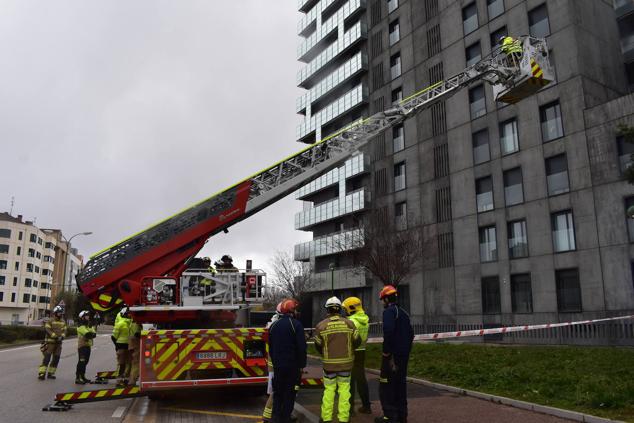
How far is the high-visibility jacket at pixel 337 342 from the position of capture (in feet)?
21.7

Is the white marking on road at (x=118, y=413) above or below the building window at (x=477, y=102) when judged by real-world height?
below

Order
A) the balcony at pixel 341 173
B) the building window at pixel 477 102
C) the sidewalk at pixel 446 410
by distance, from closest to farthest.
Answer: the sidewalk at pixel 446 410, the building window at pixel 477 102, the balcony at pixel 341 173

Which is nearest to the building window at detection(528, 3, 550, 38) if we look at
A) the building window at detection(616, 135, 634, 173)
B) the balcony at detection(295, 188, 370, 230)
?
the building window at detection(616, 135, 634, 173)

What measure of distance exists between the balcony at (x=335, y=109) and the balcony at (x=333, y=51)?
410 centimetres

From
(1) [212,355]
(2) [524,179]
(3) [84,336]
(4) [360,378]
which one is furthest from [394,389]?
(2) [524,179]

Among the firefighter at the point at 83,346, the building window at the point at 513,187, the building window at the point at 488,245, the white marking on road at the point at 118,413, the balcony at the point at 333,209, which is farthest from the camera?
the balcony at the point at 333,209

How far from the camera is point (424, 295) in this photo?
3309cm

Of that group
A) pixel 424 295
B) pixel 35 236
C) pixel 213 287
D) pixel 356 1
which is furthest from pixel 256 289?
pixel 35 236

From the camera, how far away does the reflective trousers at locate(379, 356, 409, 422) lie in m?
6.91

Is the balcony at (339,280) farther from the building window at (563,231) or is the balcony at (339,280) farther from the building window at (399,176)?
the building window at (563,231)

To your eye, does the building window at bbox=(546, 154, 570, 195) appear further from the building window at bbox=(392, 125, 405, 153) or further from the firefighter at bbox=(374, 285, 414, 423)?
the firefighter at bbox=(374, 285, 414, 423)

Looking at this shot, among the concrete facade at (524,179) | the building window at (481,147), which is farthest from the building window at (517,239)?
the building window at (481,147)

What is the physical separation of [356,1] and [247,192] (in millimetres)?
38545

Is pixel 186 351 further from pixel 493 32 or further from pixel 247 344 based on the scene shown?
pixel 493 32
